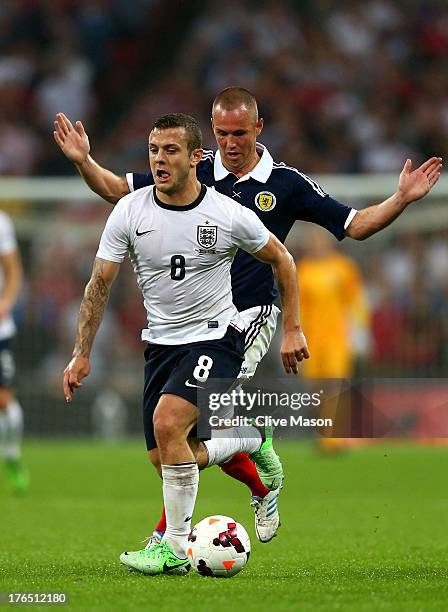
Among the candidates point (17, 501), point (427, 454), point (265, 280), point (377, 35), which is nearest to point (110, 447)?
point (427, 454)

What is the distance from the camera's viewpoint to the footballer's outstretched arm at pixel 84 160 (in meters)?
6.79

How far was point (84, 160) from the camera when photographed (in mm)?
6797

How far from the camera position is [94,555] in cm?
657

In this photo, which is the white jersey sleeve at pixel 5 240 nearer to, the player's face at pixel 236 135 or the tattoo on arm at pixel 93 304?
the player's face at pixel 236 135

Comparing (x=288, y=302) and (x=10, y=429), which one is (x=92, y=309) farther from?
(x=10, y=429)

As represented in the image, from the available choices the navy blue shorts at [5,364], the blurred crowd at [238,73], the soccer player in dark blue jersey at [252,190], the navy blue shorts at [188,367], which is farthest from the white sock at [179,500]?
the blurred crowd at [238,73]

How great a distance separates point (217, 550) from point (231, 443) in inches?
28.1

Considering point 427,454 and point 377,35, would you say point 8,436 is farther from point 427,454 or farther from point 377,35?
point 377,35

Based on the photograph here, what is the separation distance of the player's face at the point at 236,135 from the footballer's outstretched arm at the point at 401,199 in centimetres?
66

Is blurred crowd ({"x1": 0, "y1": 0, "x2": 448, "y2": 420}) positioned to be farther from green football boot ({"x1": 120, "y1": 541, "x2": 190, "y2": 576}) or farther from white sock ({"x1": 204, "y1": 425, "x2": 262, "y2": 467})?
green football boot ({"x1": 120, "y1": 541, "x2": 190, "y2": 576})

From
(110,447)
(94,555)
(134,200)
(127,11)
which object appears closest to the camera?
(134,200)

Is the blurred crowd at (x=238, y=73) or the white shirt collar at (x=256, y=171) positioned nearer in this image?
the white shirt collar at (x=256, y=171)

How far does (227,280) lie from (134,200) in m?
0.59

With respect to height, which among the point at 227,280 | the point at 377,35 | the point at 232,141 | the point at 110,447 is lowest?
the point at 110,447
